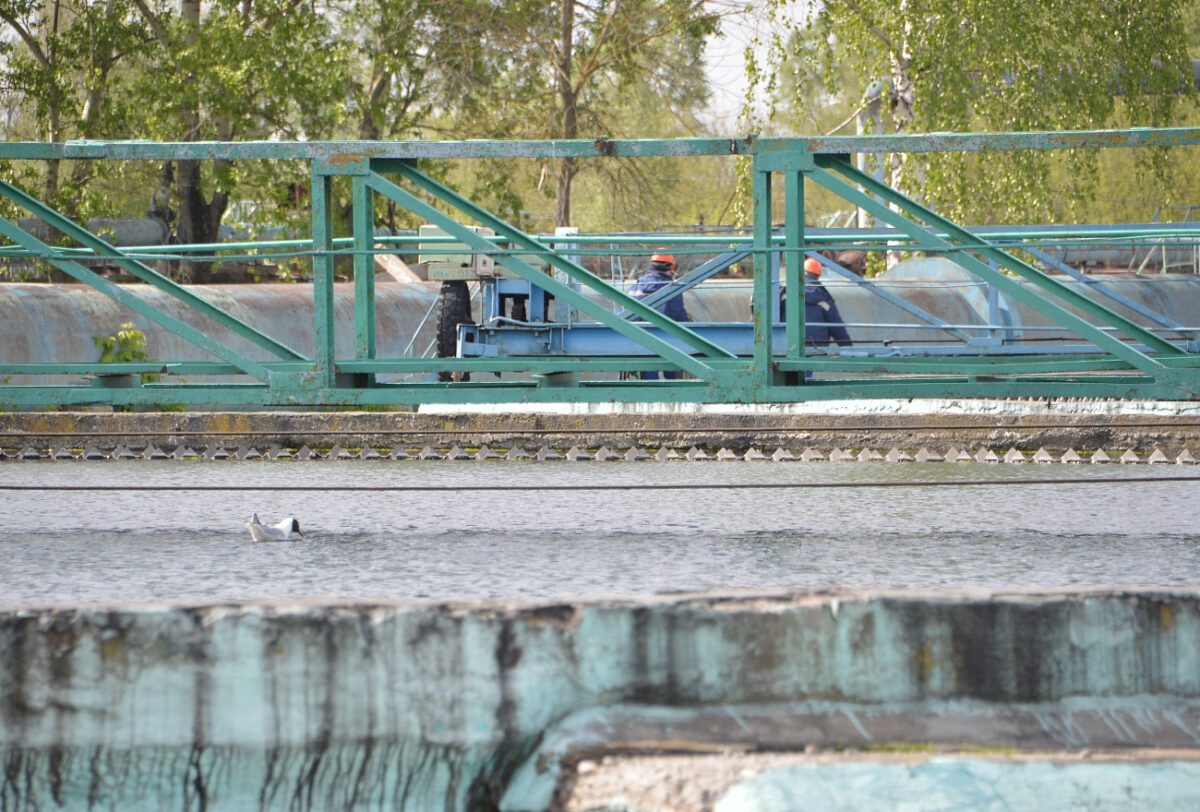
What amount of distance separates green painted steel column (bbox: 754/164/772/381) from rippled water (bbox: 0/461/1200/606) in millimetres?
615

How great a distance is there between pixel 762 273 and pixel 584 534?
137 cm

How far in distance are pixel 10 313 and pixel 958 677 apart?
9177mm

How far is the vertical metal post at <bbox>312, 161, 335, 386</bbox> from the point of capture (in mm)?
5938

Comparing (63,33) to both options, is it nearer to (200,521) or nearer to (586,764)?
(200,521)

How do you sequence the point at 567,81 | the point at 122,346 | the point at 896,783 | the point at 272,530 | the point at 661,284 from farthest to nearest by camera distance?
the point at 567,81, the point at 661,284, the point at 122,346, the point at 272,530, the point at 896,783

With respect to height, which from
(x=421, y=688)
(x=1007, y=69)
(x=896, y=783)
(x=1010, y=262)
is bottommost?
(x=896, y=783)

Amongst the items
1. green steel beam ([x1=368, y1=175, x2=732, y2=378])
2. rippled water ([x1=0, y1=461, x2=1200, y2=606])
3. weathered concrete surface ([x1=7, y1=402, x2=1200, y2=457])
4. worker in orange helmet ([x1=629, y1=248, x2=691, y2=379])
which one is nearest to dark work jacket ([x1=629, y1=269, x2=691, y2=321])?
worker in orange helmet ([x1=629, y1=248, x2=691, y2=379])

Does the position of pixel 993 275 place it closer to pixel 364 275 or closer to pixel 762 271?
pixel 762 271

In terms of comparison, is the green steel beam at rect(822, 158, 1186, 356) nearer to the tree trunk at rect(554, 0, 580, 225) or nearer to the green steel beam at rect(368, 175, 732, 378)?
the green steel beam at rect(368, 175, 732, 378)

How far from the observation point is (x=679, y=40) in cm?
2038

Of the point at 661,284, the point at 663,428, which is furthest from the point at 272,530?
the point at 661,284

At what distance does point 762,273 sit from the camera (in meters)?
5.88

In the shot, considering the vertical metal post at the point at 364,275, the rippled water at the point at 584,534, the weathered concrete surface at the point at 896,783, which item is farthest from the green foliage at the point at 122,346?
the weathered concrete surface at the point at 896,783

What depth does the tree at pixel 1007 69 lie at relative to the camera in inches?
755
